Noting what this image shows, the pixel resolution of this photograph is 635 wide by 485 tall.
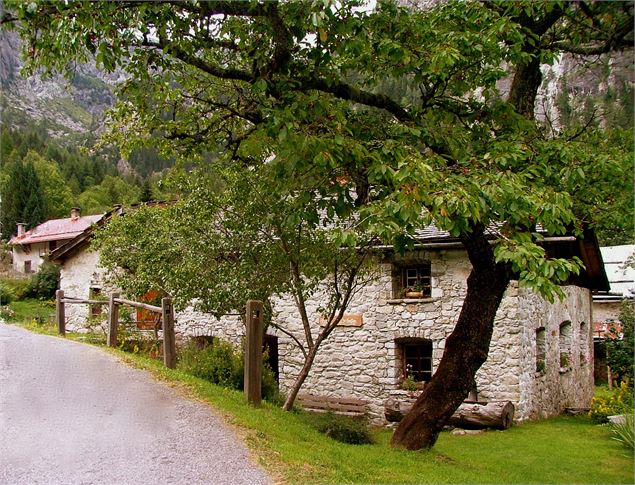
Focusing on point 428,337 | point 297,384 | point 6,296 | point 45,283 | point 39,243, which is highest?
point 39,243

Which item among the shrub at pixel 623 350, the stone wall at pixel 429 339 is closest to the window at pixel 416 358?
the stone wall at pixel 429 339

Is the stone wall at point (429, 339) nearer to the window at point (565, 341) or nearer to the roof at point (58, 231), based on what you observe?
the window at point (565, 341)

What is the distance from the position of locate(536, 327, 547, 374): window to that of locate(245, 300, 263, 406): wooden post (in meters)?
8.70

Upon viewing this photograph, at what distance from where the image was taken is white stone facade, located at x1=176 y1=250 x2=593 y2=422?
515 inches

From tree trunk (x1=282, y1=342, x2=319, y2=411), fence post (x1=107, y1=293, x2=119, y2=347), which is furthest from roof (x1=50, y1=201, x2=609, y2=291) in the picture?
fence post (x1=107, y1=293, x2=119, y2=347)

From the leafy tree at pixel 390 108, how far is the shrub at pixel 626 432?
440 cm

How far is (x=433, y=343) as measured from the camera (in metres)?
13.8

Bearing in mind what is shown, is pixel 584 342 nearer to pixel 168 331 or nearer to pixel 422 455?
pixel 422 455

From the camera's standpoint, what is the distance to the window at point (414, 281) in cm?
1420

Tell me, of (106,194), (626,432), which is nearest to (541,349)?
(626,432)

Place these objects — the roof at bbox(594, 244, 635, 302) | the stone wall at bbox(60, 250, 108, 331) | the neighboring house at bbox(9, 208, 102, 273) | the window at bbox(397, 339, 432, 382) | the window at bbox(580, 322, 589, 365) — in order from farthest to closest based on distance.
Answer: the neighboring house at bbox(9, 208, 102, 273), the roof at bbox(594, 244, 635, 302), the stone wall at bbox(60, 250, 108, 331), the window at bbox(580, 322, 589, 365), the window at bbox(397, 339, 432, 382)

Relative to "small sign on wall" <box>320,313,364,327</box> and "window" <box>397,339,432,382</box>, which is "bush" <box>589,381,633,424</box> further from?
"small sign on wall" <box>320,313,364,327</box>

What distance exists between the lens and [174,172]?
9727mm

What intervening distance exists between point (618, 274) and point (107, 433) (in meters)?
27.8
